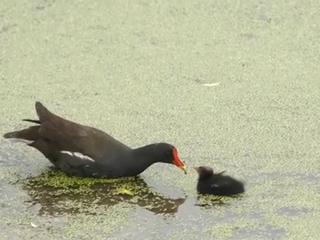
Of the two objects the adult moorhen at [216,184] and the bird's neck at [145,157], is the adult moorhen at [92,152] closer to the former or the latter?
the bird's neck at [145,157]

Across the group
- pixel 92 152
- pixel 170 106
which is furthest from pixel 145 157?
pixel 170 106

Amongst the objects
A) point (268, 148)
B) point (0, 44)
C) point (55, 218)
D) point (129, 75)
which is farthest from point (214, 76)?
point (55, 218)

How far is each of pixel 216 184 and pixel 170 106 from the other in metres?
0.95

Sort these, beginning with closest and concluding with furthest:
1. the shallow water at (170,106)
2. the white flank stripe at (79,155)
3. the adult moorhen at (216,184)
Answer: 1. the shallow water at (170,106)
2. the adult moorhen at (216,184)
3. the white flank stripe at (79,155)

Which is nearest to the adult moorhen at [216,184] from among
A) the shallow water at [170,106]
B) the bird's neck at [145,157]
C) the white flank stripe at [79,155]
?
the shallow water at [170,106]

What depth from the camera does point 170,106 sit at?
205 inches

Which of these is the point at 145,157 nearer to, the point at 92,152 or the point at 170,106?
the point at 92,152

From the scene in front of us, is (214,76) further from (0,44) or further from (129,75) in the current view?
(0,44)

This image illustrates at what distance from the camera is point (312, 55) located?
5820 millimetres

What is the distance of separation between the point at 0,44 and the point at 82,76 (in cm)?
65

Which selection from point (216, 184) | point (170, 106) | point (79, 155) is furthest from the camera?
point (170, 106)

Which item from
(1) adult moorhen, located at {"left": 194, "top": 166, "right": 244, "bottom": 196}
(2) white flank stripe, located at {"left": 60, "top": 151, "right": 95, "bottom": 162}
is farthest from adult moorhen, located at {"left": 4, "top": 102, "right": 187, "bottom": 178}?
(1) adult moorhen, located at {"left": 194, "top": 166, "right": 244, "bottom": 196}

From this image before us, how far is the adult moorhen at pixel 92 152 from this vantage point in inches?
177

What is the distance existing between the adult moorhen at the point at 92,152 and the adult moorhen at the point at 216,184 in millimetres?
128
